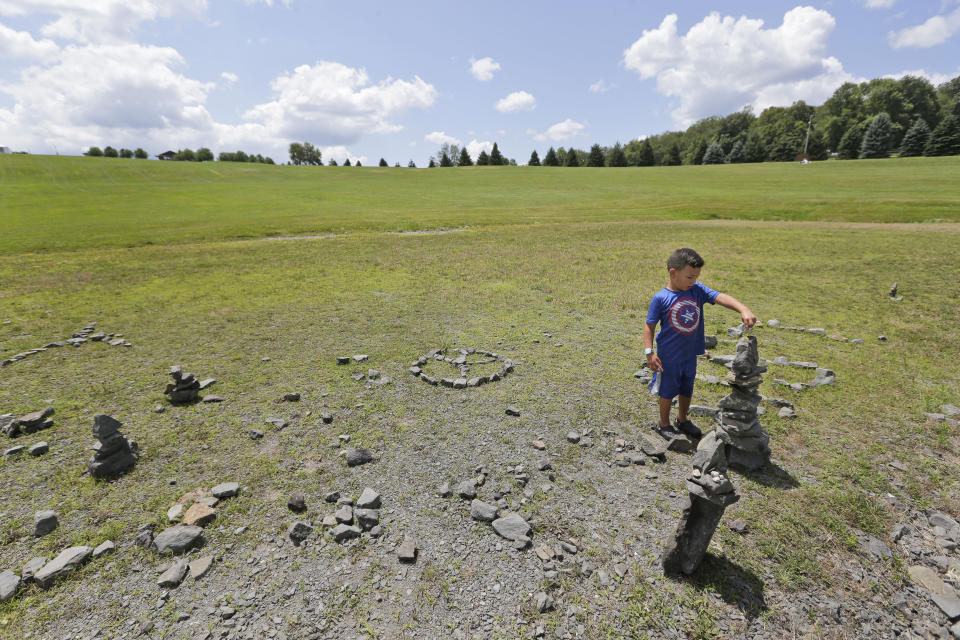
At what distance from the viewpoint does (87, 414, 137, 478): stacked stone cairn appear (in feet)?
18.1

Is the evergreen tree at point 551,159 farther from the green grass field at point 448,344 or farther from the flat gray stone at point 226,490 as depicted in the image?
the flat gray stone at point 226,490

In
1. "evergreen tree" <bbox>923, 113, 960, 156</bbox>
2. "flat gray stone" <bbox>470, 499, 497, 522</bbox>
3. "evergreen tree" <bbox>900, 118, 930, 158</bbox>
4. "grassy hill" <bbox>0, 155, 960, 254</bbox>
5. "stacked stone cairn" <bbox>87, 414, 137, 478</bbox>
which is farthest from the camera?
"evergreen tree" <bbox>900, 118, 930, 158</bbox>

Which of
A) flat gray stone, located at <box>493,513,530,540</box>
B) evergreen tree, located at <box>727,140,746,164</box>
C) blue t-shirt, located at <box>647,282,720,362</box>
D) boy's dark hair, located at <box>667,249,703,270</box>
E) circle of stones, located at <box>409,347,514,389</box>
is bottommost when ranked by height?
flat gray stone, located at <box>493,513,530,540</box>

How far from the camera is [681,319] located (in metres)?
6.03

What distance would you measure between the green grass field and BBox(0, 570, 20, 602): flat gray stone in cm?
22

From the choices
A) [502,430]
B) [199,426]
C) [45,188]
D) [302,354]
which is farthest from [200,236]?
[45,188]

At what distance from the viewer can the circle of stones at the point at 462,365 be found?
830cm

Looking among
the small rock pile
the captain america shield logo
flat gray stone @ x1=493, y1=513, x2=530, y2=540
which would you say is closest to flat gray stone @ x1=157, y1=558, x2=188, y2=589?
flat gray stone @ x1=493, y1=513, x2=530, y2=540

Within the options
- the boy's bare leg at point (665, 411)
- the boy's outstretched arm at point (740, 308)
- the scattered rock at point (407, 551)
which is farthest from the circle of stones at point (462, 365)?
the boy's outstretched arm at point (740, 308)

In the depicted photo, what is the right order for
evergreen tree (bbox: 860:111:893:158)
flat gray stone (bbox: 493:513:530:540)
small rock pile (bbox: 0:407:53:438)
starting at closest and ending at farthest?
flat gray stone (bbox: 493:513:530:540) < small rock pile (bbox: 0:407:53:438) < evergreen tree (bbox: 860:111:893:158)

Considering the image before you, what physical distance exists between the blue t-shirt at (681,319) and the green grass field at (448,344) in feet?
4.98

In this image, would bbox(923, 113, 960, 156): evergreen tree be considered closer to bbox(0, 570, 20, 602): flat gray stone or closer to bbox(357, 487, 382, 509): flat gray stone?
bbox(357, 487, 382, 509): flat gray stone

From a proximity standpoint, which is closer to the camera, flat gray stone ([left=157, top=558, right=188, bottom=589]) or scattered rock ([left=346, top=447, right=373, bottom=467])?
flat gray stone ([left=157, top=558, right=188, bottom=589])

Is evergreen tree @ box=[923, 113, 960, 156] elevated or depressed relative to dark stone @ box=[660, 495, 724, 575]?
elevated
